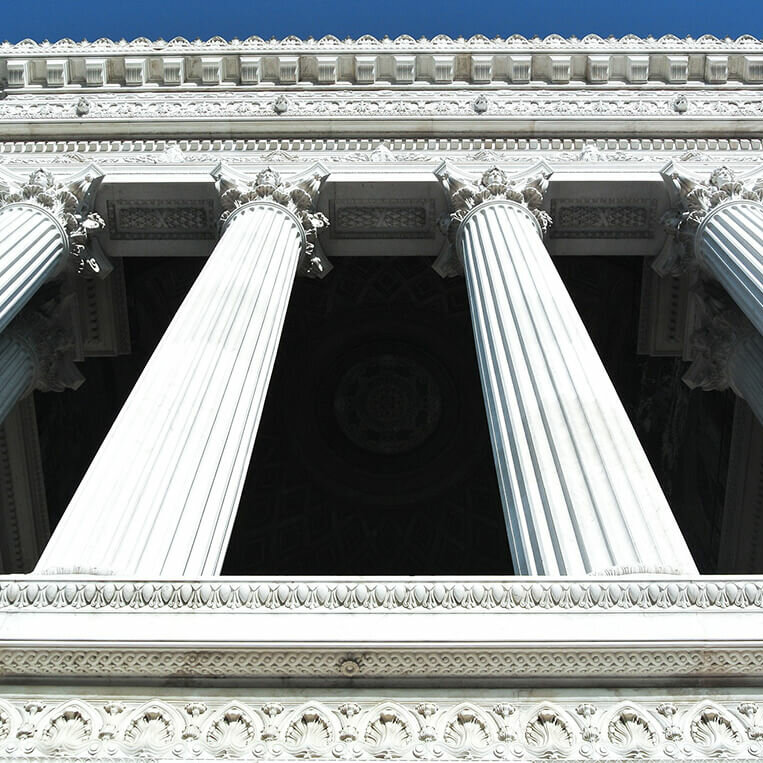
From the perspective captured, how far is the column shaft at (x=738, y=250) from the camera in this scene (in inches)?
552

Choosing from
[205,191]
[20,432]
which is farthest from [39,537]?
[205,191]

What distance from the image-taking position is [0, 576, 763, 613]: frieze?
7.93 metres

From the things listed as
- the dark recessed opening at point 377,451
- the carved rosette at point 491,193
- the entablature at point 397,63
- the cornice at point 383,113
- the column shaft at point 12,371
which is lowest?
the dark recessed opening at point 377,451

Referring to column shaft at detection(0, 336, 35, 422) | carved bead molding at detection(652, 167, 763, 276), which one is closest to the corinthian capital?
carved bead molding at detection(652, 167, 763, 276)

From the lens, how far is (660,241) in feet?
62.6

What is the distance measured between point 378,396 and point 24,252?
1976cm

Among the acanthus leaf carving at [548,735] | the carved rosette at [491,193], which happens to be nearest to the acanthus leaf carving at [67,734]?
the acanthus leaf carving at [548,735]

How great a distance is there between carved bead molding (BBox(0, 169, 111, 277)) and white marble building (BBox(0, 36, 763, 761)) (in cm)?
6

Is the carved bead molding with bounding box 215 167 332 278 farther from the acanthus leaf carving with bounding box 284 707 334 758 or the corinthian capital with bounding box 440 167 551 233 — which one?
the acanthus leaf carving with bounding box 284 707 334 758

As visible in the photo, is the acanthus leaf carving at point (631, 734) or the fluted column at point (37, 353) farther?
the fluted column at point (37, 353)

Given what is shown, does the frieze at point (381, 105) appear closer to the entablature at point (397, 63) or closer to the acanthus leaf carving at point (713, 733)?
the entablature at point (397, 63)

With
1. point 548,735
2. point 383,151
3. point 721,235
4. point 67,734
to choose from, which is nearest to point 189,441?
point 67,734

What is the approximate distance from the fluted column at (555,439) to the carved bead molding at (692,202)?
135 inches

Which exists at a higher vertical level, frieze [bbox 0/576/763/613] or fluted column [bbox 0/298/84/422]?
fluted column [bbox 0/298/84/422]
